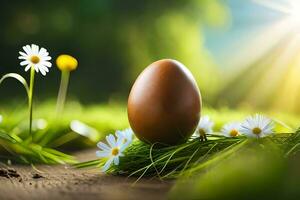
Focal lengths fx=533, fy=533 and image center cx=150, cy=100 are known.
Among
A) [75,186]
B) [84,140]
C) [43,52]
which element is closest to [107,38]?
[84,140]

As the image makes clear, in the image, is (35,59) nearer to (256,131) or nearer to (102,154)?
(102,154)

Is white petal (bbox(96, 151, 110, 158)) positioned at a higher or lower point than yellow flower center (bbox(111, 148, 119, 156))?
lower

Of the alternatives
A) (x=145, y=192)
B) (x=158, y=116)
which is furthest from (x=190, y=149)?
(x=145, y=192)

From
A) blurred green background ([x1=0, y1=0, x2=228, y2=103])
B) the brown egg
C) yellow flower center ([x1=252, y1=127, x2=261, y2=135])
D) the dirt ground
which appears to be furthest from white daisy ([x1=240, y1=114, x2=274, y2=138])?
blurred green background ([x1=0, y1=0, x2=228, y2=103])

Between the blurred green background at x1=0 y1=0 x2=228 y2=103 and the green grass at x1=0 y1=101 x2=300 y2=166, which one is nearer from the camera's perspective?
the green grass at x1=0 y1=101 x2=300 y2=166

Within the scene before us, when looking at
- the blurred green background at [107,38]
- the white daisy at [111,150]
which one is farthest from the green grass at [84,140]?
the blurred green background at [107,38]

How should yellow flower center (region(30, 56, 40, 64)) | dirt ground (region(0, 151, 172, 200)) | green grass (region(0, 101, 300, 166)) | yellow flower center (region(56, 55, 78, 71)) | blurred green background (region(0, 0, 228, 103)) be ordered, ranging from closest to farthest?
dirt ground (region(0, 151, 172, 200)), green grass (region(0, 101, 300, 166)), yellow flower center (region(30, 56, 40, 64)), yellow flower center (region(56, 55, 78, 71)), blurred green background (region(0, 0, 228, 103))

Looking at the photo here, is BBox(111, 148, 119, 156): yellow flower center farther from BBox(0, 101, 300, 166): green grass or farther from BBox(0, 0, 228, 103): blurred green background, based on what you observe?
BBox(0, 0, 228, 103): blurred green background
